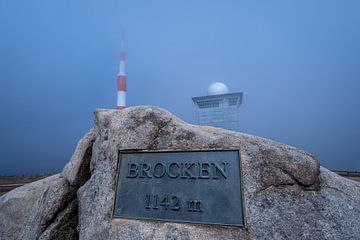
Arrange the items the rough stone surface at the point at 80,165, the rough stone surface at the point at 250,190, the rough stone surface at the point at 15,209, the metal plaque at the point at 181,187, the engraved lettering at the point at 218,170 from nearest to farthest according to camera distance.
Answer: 1. the rough stone surface at the point at 250,190
2. the metal plaque at the point at 181,187
3. the engraved lettering at the point at 218,170
4. the rough stone surface at the point at 80,165
5. the rough stone surface at the point at 15,209

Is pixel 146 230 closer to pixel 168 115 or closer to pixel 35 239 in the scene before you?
pixel 168 115

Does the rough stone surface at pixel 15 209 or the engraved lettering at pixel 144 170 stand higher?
the engraved lettering at pixel 144 170

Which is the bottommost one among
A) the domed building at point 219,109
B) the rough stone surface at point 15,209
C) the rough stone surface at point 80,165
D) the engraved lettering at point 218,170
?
the rough stone surface at point 15,209

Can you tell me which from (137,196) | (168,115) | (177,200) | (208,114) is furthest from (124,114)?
(208,114)

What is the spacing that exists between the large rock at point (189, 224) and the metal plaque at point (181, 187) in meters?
0.09

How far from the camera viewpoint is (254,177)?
273cm

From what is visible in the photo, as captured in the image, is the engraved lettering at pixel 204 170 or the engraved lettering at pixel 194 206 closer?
the engraved lettering at pixel 194 206

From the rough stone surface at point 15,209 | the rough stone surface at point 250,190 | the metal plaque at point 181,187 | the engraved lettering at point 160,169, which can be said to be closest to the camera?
the rough stone surface at point 250,190

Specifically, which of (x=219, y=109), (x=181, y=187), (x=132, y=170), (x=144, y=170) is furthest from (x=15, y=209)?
(x=219, y=109)

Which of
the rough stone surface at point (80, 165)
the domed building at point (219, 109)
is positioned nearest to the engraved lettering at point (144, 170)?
the rough stone surface at point (80, 165)

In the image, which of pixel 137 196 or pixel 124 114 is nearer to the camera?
pixel 137 196

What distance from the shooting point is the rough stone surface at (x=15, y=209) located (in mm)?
4492

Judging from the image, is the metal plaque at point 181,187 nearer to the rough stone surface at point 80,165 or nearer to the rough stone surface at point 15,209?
the rough stone surface at point 80,165

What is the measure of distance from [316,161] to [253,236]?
3.72 feet
